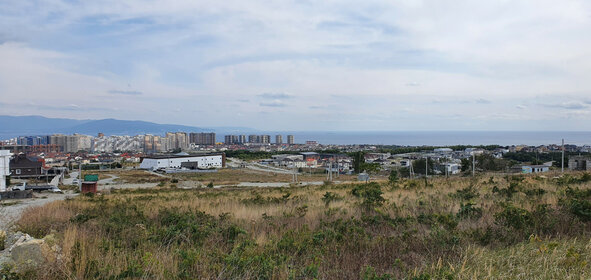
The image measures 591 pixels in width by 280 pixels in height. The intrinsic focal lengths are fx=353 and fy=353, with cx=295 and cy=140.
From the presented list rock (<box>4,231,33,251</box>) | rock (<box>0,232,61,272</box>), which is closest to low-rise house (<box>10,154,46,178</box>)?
rock (<box>4,231,33,251</box>)

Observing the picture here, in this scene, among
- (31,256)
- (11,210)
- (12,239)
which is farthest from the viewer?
(11,210)

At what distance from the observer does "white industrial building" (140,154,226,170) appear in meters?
85.7

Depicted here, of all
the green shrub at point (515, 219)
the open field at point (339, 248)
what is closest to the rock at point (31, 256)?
the open field at point (339, 248)

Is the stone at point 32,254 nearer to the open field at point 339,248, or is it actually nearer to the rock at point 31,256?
the rock at point 31,256

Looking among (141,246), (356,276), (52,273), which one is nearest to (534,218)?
(356,276)

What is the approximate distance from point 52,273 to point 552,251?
6078 millimetres

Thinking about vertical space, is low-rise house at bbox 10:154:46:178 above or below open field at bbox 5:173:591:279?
below

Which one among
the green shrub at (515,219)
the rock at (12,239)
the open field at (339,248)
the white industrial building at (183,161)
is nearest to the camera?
the open field at (339,248)

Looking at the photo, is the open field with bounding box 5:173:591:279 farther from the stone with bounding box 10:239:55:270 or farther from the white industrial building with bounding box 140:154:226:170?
the white industrial building with bounding box 140:154:226:170

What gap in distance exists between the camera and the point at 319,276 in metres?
4.18

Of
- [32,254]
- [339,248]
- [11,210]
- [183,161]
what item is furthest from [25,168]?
[339,248]

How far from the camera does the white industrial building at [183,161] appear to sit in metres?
85.7

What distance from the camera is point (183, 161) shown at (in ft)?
295

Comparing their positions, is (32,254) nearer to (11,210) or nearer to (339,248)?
(339,248)
